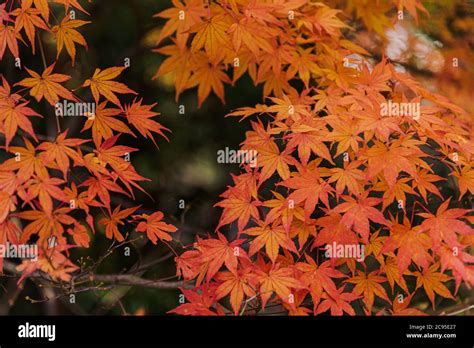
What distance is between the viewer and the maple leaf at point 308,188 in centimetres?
197

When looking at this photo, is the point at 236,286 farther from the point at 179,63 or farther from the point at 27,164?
the point at 179,63

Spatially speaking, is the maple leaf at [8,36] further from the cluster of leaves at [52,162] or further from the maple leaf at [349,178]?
the maple leaf at [349,178]

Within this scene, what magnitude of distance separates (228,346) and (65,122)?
Answer: 1.73 meters

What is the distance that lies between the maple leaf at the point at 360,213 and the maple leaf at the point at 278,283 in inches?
11.5

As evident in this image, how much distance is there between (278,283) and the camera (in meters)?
2.02

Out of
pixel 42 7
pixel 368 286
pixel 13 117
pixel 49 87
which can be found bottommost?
pixel 368 286

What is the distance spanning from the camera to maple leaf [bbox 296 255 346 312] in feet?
6.82

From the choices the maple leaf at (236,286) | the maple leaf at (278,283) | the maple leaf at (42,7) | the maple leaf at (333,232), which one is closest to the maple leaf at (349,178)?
the maple leaf at (333,232)

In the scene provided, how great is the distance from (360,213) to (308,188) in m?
0.21

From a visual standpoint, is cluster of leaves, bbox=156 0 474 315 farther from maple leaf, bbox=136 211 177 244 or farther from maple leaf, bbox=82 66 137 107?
maple leaf, bbox=82 66 137 107

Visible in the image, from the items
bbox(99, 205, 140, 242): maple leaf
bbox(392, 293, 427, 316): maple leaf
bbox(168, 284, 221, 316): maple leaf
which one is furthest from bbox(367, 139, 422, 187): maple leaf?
bbox(99, 205, 140, 242): maple leaf

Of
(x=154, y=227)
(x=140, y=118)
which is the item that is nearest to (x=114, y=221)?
(x=154, y=227)

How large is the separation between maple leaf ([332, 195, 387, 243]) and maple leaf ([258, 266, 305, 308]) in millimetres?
291

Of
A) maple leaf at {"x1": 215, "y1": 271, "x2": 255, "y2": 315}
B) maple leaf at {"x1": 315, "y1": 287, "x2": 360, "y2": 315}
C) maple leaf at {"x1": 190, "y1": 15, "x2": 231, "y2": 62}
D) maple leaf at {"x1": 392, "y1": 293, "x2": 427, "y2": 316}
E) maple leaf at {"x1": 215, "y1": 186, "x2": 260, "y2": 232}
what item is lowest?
maple leaf at {"x1": 392, "y1": 293, "x2": 427, "y2": 316}
